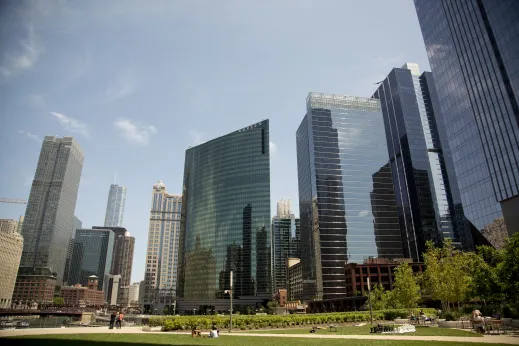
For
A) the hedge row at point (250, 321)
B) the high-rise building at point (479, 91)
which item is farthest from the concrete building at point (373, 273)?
the hedge row at point (250, 321)

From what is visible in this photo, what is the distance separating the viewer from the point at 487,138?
80.7 metres

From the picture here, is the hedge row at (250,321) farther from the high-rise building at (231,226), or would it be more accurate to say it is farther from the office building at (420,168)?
the office building at (420,168)

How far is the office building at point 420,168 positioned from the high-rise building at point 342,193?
2291 cm

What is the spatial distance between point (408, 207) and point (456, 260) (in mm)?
140537

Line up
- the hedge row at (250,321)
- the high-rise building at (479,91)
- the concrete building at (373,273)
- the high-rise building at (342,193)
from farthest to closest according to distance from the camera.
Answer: the high-rise building at (342,193) < the concrete building at (373,273) < the high-rise building at (479,91) < the hedge row at (250,321)

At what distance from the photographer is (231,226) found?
163500 millimetres

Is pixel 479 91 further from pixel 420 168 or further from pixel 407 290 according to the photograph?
pixel 420 168

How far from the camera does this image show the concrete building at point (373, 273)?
12494 centimetres

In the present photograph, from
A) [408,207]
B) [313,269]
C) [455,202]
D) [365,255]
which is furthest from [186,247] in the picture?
[455,202]

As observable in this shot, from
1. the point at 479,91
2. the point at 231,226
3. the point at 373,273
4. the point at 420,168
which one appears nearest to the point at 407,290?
the point at 479,91

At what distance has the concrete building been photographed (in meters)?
125

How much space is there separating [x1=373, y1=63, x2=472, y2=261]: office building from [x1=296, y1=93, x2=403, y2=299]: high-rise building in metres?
22.9

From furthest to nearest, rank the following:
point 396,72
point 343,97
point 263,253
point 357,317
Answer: point 396,72
point 343,97
point 263,253
point 357,317

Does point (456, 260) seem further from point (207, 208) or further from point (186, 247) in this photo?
point (186, 247)
